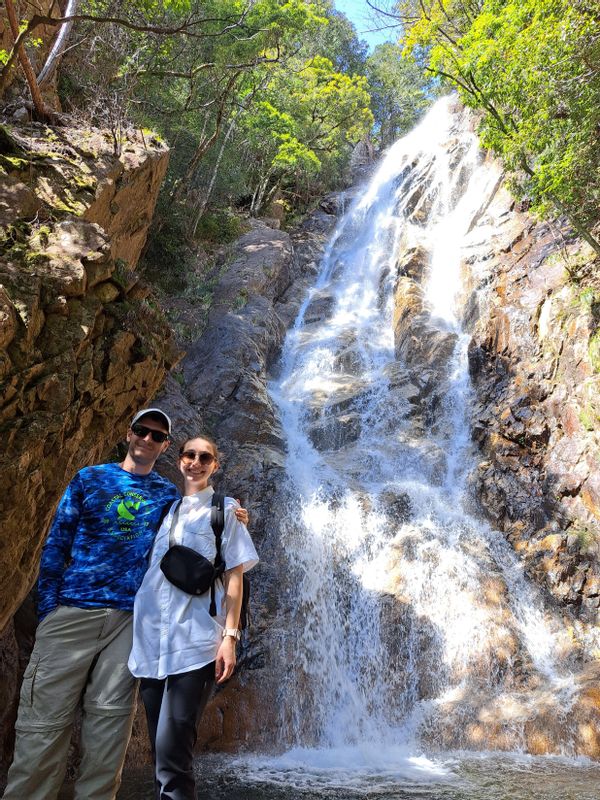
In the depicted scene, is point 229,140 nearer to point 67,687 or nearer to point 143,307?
point 143,307

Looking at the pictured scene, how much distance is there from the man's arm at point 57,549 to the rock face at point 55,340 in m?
1.63

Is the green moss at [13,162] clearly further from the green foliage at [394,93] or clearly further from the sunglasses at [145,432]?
the green foliage at [394,93]

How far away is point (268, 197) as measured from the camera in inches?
984

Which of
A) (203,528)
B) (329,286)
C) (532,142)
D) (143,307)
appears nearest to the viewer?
(203,528)

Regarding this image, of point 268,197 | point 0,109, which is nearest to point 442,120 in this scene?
point 268,197

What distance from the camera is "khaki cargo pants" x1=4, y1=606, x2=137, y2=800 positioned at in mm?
2547

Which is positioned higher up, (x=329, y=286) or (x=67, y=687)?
(x=329, y=286)

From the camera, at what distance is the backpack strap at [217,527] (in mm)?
2656

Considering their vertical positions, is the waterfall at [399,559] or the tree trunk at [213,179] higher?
the tree trunk at [213,179]

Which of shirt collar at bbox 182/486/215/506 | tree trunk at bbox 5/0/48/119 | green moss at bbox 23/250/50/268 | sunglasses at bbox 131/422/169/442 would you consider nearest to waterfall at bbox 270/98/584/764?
shirt collar at bbox 182/486/215/506

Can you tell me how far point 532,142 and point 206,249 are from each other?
11946mm

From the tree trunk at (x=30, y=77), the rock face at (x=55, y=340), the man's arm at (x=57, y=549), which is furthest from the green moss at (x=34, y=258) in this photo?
the man's arm at (x=57, y=549)

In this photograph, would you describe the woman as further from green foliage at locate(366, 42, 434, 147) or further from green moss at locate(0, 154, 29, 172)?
green foliage at locate(366, 42, 434, 147)

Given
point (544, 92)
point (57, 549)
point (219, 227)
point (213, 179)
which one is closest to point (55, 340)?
point (57, 549)
